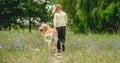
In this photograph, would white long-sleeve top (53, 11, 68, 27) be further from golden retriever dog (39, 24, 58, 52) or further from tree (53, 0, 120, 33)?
A: tree (53, 0, 120, 33)

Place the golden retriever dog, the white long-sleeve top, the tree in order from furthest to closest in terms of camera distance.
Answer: the tree
the white long-sleeve top
the golden retriever dog

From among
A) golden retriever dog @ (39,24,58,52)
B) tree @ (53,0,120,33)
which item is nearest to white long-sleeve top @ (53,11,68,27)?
golden retriever dog @ (39,24,58,52)

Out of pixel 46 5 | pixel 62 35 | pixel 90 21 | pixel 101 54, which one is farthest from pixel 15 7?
pixel 101 54

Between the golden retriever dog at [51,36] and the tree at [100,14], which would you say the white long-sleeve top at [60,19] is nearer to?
the golden retriever dog at [51,36]

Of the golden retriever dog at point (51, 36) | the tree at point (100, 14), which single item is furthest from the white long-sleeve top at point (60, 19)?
the tree at point (100, 14)

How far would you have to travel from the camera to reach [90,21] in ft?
103

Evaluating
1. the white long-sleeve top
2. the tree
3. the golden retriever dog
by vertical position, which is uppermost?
the white long-sleeve top

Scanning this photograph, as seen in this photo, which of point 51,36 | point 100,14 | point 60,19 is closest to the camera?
point 51,36

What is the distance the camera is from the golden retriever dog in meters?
13.3

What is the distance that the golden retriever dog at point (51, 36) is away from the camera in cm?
1331

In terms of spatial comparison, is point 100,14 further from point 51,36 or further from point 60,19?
point 51,36

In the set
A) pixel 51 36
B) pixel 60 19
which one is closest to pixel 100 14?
pixel 60 19

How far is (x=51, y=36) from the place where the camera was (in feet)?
43.6

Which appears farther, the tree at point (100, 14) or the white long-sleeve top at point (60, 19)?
the tree at point (100, 14)
